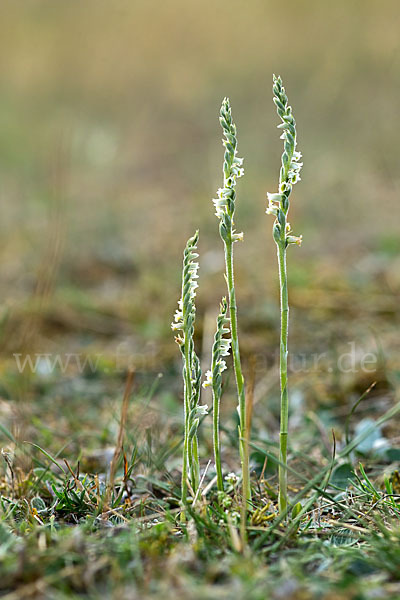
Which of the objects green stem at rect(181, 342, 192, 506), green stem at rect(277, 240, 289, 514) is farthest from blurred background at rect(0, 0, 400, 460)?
green stem at rect(277, 240, 289, 514)

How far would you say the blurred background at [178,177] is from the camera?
4.03 meters

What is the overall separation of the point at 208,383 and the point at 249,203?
19.2ft

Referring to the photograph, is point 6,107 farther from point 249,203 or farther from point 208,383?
point 208,383

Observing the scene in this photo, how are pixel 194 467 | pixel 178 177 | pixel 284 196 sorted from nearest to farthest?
pixel 284 196, pixel 194 467, pixel 178 177

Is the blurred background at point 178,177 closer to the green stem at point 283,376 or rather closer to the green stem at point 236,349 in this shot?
the green stem at point 236,349

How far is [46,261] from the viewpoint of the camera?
84.4 inches

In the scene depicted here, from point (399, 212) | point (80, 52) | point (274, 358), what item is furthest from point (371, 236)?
point (80, 52)

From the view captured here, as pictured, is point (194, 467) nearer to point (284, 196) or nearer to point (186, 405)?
point (186, 405)

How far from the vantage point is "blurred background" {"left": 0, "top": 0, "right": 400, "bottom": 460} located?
13.2ft

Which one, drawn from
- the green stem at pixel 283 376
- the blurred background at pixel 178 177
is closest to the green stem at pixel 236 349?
the green stem at pixel 283 376

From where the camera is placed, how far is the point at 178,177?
945 centimetres

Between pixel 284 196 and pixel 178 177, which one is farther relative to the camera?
pixel 178 177

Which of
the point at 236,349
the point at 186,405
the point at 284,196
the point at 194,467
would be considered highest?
the point at 284,196

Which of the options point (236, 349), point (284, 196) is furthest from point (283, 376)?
point (284, 196)
